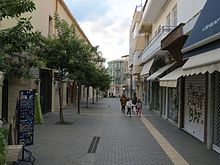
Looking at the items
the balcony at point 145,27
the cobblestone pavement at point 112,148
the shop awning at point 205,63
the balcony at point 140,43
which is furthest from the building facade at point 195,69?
the balcony at point 140,43

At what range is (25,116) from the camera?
11.0 meters

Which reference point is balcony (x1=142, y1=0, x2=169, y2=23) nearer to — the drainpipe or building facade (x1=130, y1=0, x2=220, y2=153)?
building facade (x1=130, y1=0, x2=220, y2=153)

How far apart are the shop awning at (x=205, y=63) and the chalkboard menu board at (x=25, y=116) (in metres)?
4.10

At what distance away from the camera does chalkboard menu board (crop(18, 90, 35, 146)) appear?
10.9 meters

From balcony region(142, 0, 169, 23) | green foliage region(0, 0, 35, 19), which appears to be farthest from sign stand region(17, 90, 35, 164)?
balcony region(142, 0, 169, 23)

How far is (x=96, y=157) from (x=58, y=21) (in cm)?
1202

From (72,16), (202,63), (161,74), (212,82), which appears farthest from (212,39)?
(72,16)

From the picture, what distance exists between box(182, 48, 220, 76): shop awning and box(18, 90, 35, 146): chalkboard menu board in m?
4.10

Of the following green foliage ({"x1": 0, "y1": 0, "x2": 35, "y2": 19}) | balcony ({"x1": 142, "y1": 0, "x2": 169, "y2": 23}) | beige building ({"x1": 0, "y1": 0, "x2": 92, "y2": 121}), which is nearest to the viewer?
green foliage ({"x1": 0, "y1": 0, "x2": 35, "y2": 19})

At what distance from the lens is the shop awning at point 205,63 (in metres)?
9.16

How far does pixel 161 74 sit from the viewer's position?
25.3m

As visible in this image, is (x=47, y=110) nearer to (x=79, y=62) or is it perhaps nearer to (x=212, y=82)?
(x=79, y=62)

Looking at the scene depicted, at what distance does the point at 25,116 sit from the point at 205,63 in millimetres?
4624

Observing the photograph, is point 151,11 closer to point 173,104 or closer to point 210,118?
point 173,104
